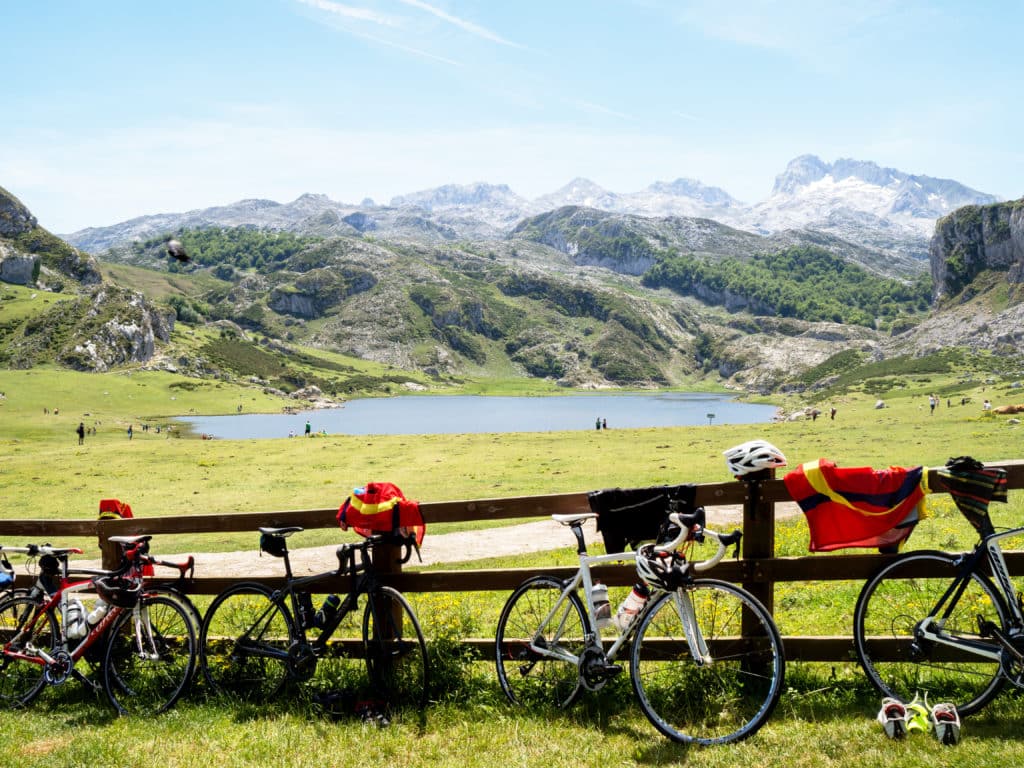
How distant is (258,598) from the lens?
877 cm

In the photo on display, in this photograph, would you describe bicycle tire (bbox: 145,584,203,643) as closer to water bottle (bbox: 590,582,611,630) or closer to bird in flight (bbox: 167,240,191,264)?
water bottle (bbox: 590,582,611,630)

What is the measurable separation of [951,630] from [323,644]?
6545 mm

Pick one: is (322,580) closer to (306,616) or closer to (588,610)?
(306,616)

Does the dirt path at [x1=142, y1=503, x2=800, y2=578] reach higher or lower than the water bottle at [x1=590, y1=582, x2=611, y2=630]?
lower

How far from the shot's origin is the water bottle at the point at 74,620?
9.01 metres

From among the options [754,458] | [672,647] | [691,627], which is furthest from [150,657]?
[754,458]

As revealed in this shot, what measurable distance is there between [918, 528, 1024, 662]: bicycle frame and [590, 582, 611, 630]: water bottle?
9.61 ft

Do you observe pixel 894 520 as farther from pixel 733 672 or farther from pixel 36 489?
pixel 36 489

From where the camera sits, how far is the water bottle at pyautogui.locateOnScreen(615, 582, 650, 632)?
7.02m

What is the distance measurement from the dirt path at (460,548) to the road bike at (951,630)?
14462mm

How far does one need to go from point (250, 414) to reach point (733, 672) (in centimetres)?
19049

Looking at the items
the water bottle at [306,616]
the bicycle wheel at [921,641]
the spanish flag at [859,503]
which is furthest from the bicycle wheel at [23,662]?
the bicycle wheel at [921,641]

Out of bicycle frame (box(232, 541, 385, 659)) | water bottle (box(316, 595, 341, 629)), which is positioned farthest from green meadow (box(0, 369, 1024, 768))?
water bottle (box(316, 595, 341, 629))

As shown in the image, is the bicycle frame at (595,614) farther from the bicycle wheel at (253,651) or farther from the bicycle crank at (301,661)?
the bicycle wheel at (253,651)
